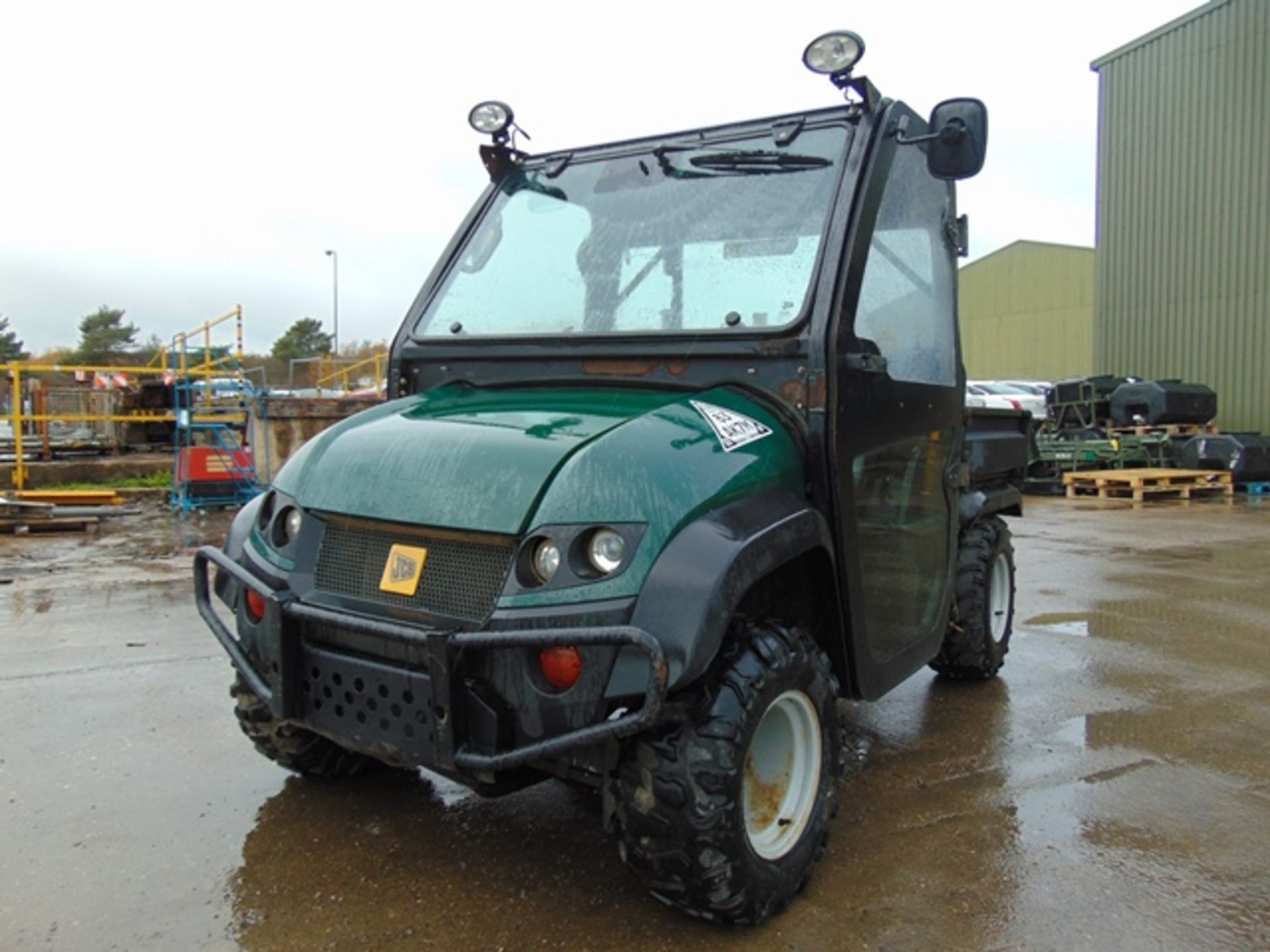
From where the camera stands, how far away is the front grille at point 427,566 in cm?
247

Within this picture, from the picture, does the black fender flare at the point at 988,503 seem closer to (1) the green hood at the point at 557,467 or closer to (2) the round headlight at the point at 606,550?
(1) the green hood at the point at 557,467

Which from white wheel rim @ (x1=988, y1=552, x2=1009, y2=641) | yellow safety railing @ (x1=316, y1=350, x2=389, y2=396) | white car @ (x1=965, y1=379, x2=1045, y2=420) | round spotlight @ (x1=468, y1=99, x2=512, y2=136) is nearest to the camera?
round spotlight @ (x1=468, y1=99, x2=512, y2=136)

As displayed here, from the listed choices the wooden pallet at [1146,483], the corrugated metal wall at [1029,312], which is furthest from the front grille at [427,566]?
the corrugated metal wall at [1029,312]

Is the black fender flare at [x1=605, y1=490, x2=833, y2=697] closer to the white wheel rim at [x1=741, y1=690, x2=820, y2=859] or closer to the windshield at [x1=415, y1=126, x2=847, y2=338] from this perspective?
the white wheel rim at [x1=741, y1=690, x2=820, y2=859]

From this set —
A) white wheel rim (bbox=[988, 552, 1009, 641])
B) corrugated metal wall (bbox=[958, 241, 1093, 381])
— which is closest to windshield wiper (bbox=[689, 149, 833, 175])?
white wheel rim (bbox=[988, 552, 1009, 641])

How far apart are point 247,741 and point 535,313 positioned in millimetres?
2041

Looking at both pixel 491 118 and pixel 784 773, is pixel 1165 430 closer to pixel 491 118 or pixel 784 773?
pixel 491 118

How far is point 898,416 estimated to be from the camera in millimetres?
3422

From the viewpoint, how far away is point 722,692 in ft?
8.06

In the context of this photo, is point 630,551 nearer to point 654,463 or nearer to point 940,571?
point 654,463

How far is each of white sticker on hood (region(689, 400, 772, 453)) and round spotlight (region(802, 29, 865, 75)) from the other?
123 cm

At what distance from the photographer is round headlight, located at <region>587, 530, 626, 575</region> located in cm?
240

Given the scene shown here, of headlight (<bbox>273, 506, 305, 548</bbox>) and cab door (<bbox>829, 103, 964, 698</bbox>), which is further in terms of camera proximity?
cab door (<bbox>829, 103, 964, 698</bbox>)

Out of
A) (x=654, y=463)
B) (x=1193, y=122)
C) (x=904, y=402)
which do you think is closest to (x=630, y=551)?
(x=654, y=463)
